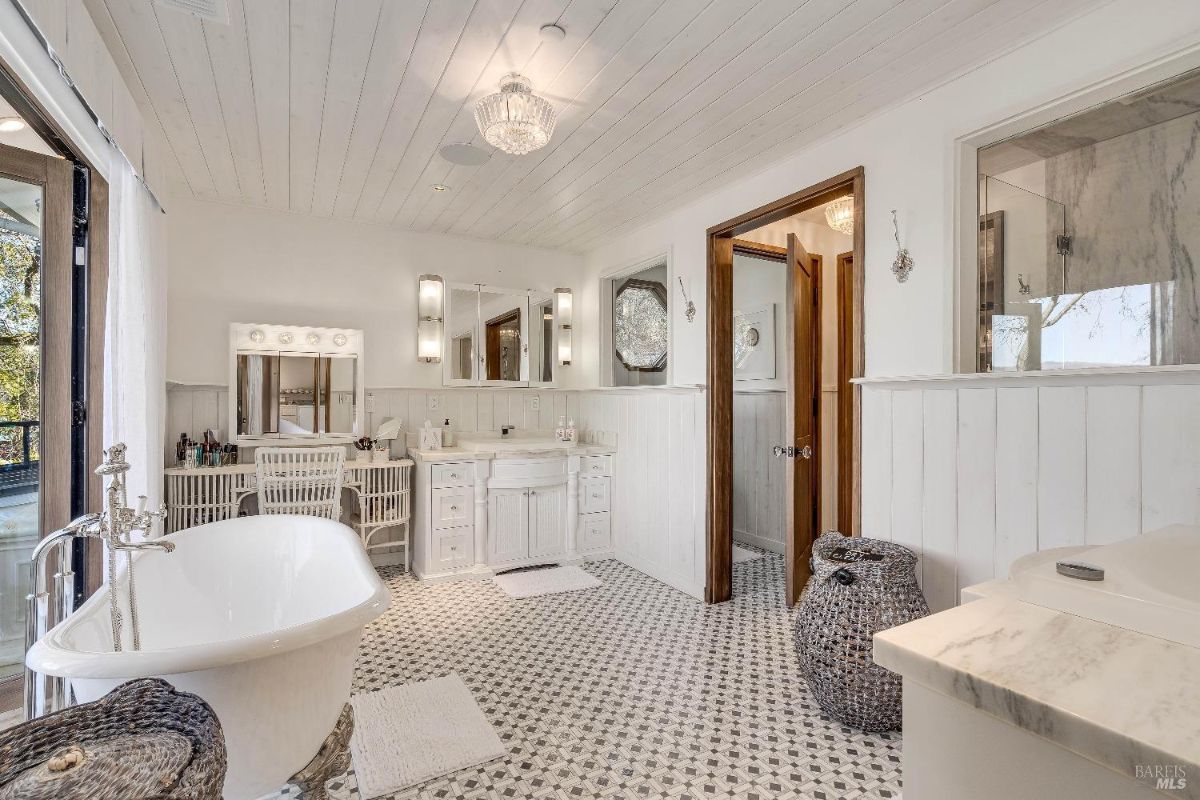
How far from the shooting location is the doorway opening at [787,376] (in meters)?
3.11

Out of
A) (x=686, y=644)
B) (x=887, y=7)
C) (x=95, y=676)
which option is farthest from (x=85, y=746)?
(x=887, y=7)

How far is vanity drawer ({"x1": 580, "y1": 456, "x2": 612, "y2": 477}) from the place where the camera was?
4250mm

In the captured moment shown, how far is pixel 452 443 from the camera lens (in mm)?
4254

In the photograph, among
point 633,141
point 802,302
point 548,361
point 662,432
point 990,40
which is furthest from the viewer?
point 548,361

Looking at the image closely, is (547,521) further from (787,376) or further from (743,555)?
(787,376)

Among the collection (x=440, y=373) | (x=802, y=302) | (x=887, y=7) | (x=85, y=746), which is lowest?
(x=85, y=746)

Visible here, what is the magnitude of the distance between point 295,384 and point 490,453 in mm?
1374

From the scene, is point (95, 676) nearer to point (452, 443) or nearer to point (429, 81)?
point (429, 81)

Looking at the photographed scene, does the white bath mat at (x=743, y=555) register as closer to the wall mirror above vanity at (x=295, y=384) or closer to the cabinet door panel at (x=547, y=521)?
the cabinet door panel at (x=547, y=521)

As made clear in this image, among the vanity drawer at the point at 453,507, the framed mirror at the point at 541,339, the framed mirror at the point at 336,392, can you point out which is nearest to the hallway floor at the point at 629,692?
the vanity drawer at the point at 453,507

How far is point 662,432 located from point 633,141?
1.85 metres

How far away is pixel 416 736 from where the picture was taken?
2.04 meters

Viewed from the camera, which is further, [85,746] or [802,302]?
[802,302]

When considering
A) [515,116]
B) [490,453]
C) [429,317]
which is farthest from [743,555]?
[515,116]
